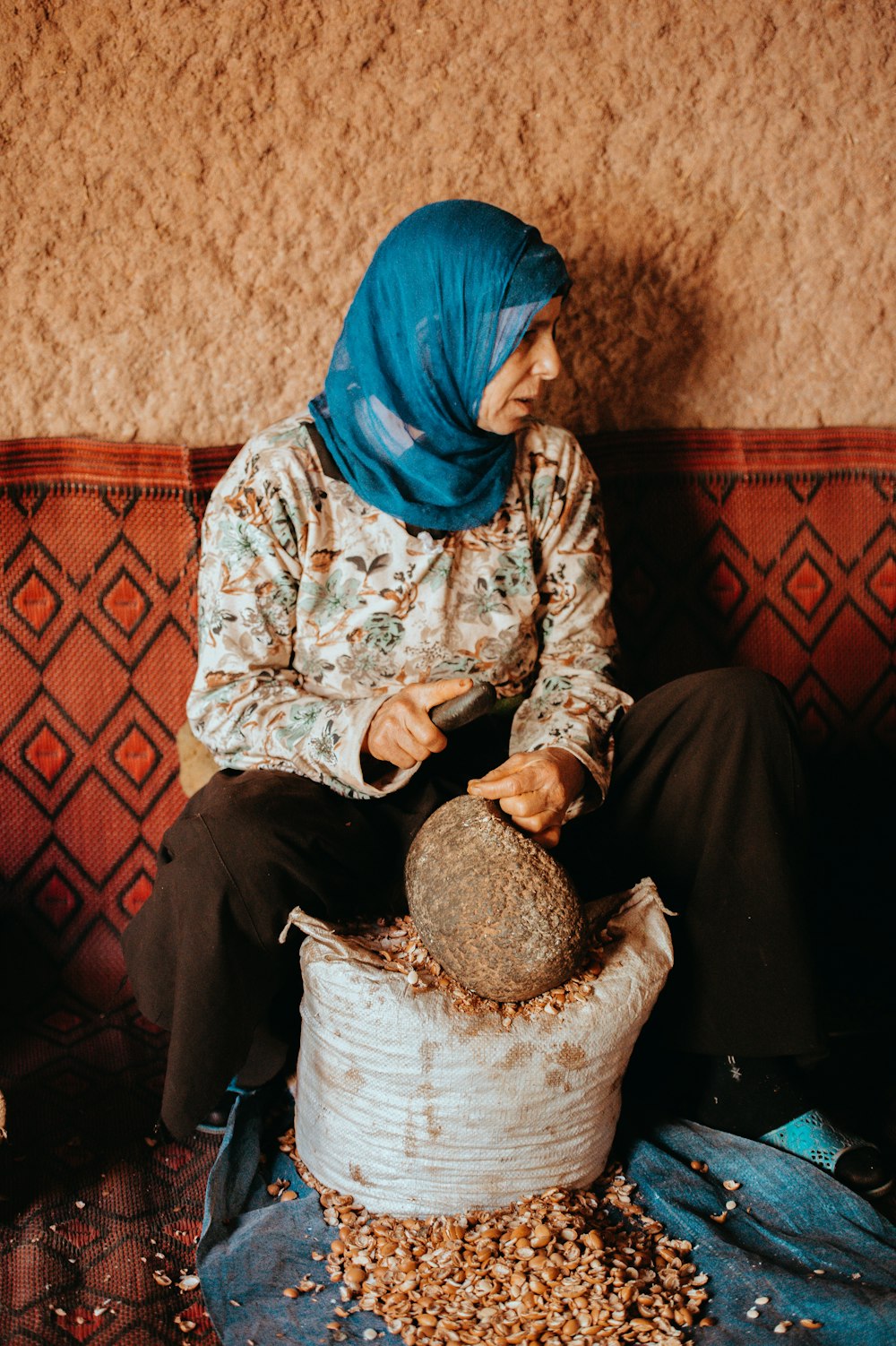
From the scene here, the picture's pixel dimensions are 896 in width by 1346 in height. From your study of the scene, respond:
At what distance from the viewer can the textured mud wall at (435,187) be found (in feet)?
6.18

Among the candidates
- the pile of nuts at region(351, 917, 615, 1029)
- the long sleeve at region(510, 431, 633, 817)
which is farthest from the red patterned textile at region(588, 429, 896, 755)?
the pile of nuts at region(351, 917, 615, 1029)

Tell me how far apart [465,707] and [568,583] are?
54 cm

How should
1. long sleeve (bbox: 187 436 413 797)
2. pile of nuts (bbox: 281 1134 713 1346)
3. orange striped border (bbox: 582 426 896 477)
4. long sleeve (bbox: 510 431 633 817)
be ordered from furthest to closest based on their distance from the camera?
orange striped border (bbox: 582 426 896 477) < long sleeve (bbox: 510 431 633 817) < long sleeve (bbox: 187 436 413 797) < pile of nuts (bbox: 281 1134 713 1346)

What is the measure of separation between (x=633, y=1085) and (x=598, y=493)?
96 centimetres

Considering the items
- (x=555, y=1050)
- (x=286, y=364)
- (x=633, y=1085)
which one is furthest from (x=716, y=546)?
(x=555, y=1050)

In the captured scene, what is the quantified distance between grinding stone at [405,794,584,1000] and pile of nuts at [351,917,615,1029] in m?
0.02

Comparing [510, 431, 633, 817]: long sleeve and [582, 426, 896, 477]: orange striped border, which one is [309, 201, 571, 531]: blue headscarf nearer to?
[510, 431, 633, 817]: long sleeve

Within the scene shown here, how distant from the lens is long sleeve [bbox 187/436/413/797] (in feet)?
5.11

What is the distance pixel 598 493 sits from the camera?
73.1 inches

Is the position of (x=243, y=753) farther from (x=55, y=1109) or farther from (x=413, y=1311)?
(x=413, y=1311)

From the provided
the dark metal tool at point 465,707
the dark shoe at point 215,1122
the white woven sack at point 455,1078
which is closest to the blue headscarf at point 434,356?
the dark metal tool at point 465,707

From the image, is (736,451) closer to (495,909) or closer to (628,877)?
(628,877)

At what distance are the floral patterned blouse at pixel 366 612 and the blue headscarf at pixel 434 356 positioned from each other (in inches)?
1.9

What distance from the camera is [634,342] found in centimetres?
215
